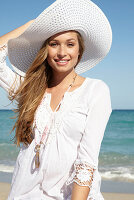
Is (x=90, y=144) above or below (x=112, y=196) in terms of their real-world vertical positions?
above

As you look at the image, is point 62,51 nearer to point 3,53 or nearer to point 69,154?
point 3,53

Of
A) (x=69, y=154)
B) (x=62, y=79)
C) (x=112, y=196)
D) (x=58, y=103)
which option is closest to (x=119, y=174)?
(x=112, y=196)

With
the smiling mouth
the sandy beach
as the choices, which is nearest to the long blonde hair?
the smiling mouth

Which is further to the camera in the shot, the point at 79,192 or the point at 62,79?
the point at 62,79

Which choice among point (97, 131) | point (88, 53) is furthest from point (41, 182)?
point (88, 53)

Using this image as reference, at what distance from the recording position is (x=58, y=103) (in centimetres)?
211

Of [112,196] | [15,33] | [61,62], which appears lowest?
[112,196]

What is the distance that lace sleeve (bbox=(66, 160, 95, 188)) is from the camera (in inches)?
72.4

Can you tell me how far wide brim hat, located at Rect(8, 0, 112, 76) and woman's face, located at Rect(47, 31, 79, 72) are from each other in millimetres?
44

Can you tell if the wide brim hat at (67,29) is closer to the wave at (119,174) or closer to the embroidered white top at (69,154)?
the embroidered white top at (69,154)

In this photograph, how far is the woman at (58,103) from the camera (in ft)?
6.19

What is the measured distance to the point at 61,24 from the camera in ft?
6.66

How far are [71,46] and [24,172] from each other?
87 cm

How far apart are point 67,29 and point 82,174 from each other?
3.04 feet
